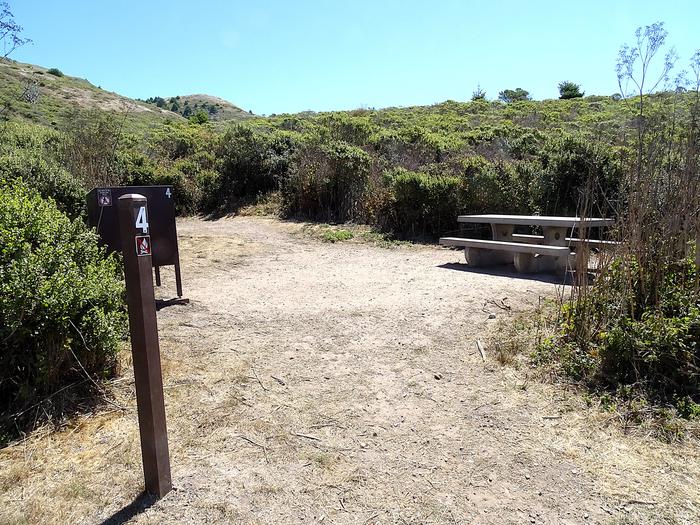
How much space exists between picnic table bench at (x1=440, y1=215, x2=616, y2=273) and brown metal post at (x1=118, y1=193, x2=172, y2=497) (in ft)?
16.9

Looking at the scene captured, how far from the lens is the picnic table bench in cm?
669

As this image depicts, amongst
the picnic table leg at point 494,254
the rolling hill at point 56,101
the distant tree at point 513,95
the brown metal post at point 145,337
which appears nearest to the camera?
the brown metal post at point 145,337

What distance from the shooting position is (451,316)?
5281 millimetres

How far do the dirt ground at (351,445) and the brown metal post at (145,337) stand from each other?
0.17 m


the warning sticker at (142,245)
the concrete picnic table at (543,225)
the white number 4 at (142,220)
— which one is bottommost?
the concrete picnic table at (543,225)

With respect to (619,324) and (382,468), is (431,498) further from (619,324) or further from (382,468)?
(619,324)

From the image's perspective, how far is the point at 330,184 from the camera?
12.4 m

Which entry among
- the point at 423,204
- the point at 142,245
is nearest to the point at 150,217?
the point at 142,245

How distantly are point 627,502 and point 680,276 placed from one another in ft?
7.05

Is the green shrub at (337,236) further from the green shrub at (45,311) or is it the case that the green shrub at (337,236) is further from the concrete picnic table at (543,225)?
the green shrub at (45,311)

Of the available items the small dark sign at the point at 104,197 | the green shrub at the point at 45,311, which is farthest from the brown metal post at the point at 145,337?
the small dark sign at the point at 104,197

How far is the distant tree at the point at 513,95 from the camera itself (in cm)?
3611

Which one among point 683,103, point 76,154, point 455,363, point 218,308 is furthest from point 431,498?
point 76,154

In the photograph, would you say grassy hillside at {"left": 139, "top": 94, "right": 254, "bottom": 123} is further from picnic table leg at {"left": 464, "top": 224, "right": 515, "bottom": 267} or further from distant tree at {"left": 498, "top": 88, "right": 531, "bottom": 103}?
picnic table leg at {"left": 464, "top": 224, "right": 515, "bottom": 267}
